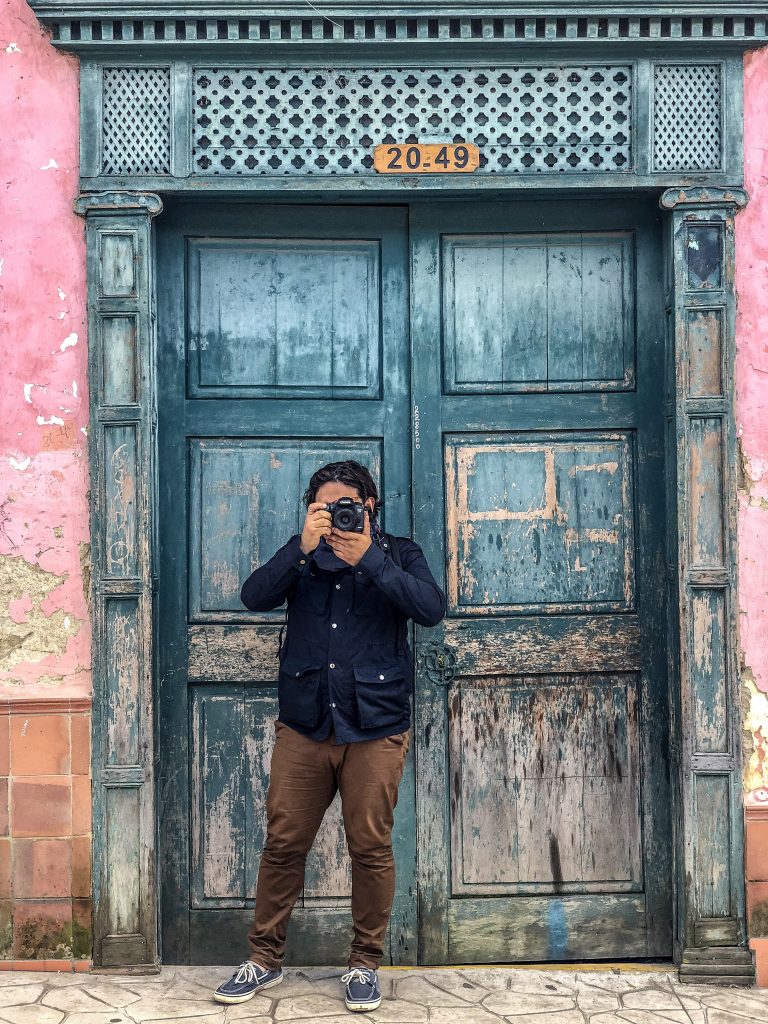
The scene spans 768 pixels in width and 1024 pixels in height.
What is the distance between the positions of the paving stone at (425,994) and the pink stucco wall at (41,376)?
5.14 ft

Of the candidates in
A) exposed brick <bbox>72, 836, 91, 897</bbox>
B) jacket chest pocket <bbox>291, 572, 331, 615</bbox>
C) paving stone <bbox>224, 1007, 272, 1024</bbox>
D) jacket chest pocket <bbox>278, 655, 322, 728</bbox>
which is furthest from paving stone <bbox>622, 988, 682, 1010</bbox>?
exposed brick <bbox>72, 836, 91, 897</bbox>

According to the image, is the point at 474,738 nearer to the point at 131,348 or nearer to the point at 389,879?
the point at 389,879

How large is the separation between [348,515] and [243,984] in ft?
5.46

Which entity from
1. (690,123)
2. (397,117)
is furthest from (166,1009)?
(690,123)

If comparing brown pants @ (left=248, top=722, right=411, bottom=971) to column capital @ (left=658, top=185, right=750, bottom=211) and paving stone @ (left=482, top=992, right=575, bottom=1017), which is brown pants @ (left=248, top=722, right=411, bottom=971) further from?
column capital @ (left=658, top=185, right=750, bottom=211)

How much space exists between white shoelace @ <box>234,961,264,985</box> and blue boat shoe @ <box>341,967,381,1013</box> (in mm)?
314

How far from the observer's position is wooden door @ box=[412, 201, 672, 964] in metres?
3.85

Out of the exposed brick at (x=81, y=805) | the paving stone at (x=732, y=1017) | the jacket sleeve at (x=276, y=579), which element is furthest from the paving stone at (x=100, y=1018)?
the paving stone at (x=732, y=1017)

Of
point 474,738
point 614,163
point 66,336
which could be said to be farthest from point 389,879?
point 614,163

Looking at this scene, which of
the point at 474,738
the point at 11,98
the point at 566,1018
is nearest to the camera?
the point at 566,1018

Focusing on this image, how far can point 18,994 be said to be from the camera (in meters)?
3.48

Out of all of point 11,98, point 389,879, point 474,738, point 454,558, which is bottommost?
point 389,879

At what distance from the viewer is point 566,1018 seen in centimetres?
338

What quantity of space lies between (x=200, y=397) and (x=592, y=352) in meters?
1.53
